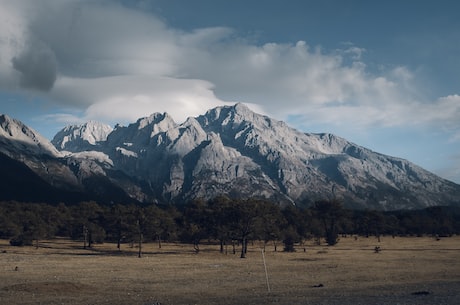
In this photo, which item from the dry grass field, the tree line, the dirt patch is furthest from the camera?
the tree line

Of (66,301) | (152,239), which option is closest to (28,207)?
(152,239)

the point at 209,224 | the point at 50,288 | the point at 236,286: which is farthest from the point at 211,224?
the point at 50,288

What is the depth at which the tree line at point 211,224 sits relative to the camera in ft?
372

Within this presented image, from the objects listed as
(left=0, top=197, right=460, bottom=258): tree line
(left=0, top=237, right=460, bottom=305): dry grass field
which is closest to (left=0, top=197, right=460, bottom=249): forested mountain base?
(left=0, top=197, right=460, bottom=258): tree line

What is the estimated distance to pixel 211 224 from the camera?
126688 mm

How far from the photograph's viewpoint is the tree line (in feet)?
372

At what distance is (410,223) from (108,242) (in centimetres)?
12697

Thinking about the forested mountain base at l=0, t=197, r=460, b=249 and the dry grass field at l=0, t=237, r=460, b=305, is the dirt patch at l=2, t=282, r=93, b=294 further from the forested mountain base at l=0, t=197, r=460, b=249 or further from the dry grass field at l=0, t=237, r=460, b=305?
the forested mountain base at l=0, t=197, r=460, b=249

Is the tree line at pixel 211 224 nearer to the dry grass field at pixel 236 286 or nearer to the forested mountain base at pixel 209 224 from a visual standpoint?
the forested mountain base at pixel 209 224

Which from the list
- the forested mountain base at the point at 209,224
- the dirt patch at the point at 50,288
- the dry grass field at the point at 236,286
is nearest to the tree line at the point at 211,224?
the forested mountain base at the point at 209,224

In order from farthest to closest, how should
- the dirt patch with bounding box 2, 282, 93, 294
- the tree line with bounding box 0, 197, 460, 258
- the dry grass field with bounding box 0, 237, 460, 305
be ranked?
1. the tree line with bounding box 0, 197, 460, 258
2. the dirt patch with bounding box 2, 282, 93, 294
3. the dry grass field with bounding box 0, 237, 460, 305

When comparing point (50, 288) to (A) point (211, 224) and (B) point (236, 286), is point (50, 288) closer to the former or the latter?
(B) point (236, 286)

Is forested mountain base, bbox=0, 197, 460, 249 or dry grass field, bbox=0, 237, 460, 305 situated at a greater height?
forested mountain base, bbox=0, 197, 460, 249

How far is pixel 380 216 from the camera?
171 meters
